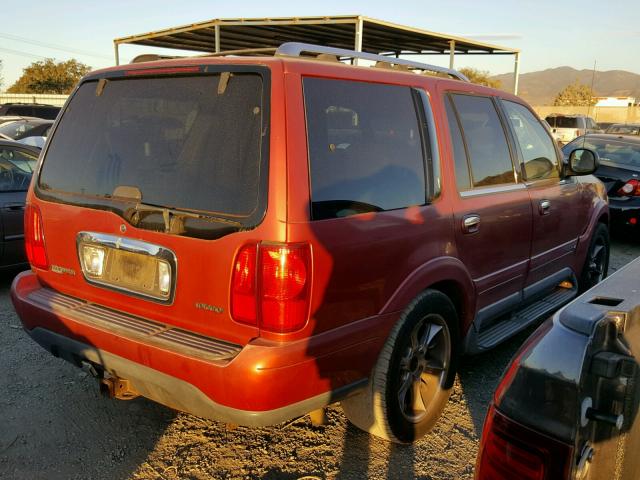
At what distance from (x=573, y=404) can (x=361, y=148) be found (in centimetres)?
165

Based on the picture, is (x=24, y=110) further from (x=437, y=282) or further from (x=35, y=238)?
(x=437, y=282)

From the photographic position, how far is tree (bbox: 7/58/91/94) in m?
48.7

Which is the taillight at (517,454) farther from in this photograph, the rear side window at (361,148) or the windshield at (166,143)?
the windshield at (166,143)

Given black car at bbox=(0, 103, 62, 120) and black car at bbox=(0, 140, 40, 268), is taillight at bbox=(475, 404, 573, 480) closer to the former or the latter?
black car at bbox=(0, 140, 40, 268)

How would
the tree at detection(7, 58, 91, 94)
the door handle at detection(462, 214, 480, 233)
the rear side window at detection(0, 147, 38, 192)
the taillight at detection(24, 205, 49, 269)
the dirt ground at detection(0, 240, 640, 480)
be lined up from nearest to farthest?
the dirt ground at detection(0, 240, 640, 480), the taillight at detection(24, 205, 49, 269), the door handle at detection(462, 214, 480, 233), the rear side window at detection(0, 147, 38, 192), the tree at detection(7, 58, 91, 94)

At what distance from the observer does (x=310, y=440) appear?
3.15 metres

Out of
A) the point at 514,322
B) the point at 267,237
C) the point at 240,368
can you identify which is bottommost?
the point at 514,322

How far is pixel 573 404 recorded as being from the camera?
132 centimetres

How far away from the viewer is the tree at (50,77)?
4872 cm

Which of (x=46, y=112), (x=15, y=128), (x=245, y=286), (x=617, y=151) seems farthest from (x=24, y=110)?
(x=245, y=286)

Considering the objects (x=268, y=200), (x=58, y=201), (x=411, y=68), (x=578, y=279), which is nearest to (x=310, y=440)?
(x=268, y=200)

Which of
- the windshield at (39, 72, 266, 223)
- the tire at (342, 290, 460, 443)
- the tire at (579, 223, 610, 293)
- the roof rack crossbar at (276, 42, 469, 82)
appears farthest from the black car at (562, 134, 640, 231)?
the windshield at (39, 72, 266, 223)

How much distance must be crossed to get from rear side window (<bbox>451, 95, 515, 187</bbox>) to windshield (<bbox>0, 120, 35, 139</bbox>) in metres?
11.1

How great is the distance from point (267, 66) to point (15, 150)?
173 inches
